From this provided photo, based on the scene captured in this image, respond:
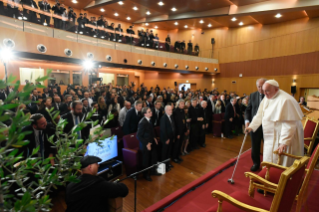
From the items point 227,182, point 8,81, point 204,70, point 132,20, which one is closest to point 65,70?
point 132,20

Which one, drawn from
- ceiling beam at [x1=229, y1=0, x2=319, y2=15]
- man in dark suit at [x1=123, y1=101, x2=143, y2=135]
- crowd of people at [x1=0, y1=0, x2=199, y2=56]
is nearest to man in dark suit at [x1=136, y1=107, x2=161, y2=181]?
man in dark suit at [x1=123, y1=101, x2=143, y2=135]

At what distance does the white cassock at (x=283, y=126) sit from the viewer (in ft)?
8.58

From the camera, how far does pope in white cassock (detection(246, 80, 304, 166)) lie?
2.61m

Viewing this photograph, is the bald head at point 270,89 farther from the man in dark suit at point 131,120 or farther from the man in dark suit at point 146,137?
the man in dark suit at point 131,120

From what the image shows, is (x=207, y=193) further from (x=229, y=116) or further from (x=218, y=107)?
(x=218, y=107)

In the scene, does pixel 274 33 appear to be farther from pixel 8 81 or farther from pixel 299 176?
pixel 8 81

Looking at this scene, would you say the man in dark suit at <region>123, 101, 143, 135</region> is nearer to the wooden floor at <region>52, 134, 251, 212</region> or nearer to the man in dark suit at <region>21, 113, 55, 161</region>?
the wooden floor at <region>52, 134, 251, 212</region>

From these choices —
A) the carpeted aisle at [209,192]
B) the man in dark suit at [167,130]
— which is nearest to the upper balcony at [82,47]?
the man in dark suit at [167,130]

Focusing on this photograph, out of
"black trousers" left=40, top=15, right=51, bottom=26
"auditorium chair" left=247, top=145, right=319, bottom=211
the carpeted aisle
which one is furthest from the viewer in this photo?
"black trousers" left=40, top=15, right=51, bottom=26

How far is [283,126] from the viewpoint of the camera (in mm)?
2689

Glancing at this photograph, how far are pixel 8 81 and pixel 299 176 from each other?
2.13m

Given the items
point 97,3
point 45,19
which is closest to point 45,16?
point 45,19

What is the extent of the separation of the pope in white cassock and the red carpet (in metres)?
0.61

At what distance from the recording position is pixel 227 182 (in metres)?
3.35
